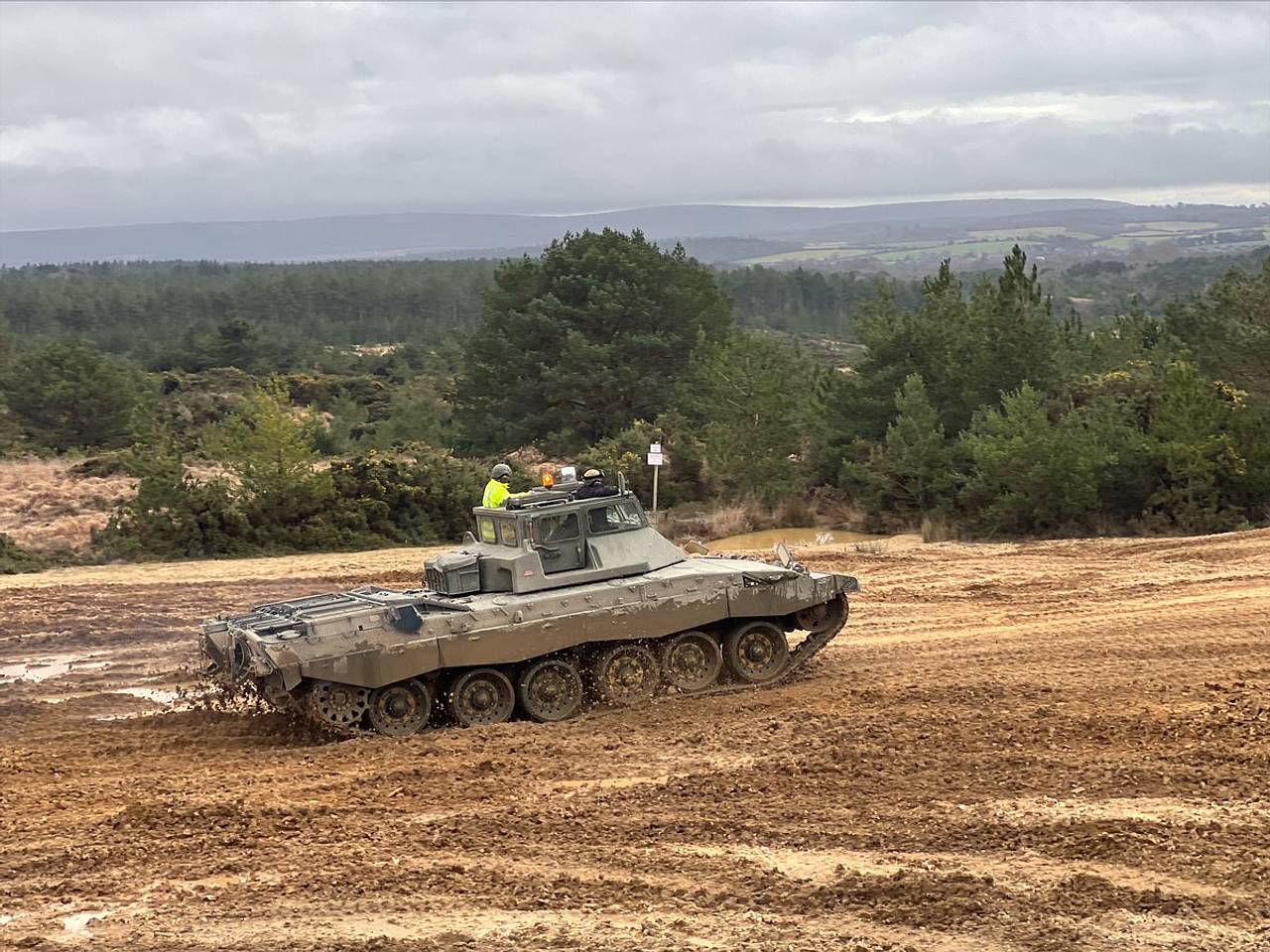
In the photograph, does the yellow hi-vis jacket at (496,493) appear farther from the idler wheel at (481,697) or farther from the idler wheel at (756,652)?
the idler wheel at (756,652)

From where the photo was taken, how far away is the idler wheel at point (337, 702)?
40.8 ft

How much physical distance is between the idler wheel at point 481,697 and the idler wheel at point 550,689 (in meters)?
0.15

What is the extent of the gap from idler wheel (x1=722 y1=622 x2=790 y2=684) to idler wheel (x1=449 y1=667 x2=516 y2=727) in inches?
93.6

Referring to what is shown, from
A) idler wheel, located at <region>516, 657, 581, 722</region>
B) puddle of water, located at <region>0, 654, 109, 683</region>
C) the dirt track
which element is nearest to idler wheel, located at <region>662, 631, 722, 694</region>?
the dirt track

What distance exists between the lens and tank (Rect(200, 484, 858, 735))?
12469 mm

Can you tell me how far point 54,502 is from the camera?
31.4 m

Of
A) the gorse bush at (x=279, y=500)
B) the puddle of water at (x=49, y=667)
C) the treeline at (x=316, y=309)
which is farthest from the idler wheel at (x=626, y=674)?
the treeline at (x=316, y=309)

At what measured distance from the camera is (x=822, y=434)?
3020 centimetres

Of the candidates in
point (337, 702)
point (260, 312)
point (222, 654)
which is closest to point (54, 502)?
point (222, 654)

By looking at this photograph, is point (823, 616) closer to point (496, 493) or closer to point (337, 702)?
point (496, 493)

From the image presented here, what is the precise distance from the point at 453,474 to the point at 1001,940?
853 inches

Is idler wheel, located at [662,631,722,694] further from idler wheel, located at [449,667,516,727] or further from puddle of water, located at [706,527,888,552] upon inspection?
puddle of water, located at [706,527,888,552]

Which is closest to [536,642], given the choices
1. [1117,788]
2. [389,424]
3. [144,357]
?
[1117,788]

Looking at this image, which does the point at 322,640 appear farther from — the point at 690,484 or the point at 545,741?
the point at 690,484
